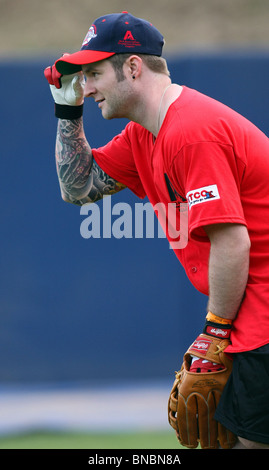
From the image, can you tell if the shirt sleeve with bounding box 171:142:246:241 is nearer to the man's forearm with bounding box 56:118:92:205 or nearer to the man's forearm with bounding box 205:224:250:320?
the man's forearm with bounding box 205:224:250:320

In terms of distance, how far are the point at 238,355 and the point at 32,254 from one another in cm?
267

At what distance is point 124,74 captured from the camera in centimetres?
271

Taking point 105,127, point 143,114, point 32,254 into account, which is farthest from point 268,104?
point 143,114

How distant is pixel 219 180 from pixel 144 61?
66 cm

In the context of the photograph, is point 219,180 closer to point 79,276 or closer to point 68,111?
point 68,111

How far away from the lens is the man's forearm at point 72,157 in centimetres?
311

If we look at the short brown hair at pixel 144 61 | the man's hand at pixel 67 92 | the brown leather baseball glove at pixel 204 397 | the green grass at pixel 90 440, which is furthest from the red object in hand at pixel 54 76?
the green grass at pixel 90 440

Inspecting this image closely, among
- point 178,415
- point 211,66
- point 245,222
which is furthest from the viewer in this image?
point 211,66

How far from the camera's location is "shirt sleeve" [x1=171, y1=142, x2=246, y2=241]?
2.38 m

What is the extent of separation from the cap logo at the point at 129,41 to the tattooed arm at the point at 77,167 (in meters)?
0.52

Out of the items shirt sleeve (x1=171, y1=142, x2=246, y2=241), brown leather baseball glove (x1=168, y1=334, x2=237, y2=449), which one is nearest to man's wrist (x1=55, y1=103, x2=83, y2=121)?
shirt sleeve (x1=171, y1=142, x2=246, y2=241)

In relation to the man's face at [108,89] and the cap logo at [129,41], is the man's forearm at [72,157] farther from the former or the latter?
the cap logo at [129,41]

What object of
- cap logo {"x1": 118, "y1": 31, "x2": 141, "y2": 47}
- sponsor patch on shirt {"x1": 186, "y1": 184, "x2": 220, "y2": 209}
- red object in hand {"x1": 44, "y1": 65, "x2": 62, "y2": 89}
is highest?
red object in hand {"x1": 44, "y1": 65, "x2": 62, "y2": 89}
